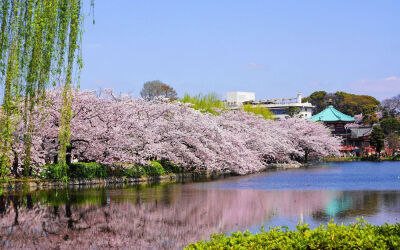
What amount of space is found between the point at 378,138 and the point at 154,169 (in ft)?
185

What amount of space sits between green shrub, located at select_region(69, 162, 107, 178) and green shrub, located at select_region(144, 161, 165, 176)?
392 cm

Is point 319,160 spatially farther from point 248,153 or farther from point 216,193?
point 216,193

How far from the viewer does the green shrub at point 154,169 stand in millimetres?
38594

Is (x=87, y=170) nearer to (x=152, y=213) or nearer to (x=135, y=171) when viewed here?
(x=135, y=171)

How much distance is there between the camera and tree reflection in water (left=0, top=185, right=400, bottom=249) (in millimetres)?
14789

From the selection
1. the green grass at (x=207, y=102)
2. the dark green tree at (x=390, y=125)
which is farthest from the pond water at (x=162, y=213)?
the dark green tree at (x=390, y=125)

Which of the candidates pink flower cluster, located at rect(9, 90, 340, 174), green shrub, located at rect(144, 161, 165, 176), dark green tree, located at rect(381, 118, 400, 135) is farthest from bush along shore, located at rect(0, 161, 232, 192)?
dark green tree, located at rect(381, 118, 400, 135)

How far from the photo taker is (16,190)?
95.0 feet

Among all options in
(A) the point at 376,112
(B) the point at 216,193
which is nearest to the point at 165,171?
(B) the point at 216,193

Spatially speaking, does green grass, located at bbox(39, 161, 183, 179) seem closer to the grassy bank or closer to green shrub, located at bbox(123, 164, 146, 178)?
green shrub, located at bbox(123, 164, 146, 178)

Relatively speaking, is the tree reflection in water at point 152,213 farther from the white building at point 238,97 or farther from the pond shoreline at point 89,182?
the white building at point 238,97

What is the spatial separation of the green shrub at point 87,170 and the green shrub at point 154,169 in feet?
12.9

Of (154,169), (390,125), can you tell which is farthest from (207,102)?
(390,125)

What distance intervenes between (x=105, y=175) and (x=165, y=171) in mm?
6882
